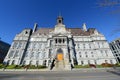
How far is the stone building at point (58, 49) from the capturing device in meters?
34.0

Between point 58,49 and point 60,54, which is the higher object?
point 58,49

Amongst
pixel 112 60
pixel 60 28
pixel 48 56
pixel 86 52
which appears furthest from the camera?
pixel 60 28

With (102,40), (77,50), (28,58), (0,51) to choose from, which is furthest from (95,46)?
(0,51)

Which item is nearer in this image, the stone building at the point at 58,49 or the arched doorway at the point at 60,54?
the arched doorway at the point at 60,54

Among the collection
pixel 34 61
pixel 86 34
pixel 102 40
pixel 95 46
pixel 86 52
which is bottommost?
pixel 34 61

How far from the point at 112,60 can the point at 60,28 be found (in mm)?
27636

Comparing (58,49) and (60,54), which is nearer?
(60,54)

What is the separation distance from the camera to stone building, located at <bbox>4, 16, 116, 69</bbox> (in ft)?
112

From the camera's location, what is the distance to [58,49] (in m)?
33.8

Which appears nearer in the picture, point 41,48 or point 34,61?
point 34,61

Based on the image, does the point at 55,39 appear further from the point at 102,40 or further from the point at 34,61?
the point at 102,40

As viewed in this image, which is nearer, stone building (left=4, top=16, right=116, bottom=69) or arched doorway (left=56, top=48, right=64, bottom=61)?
arched doorway (left=56, top=48, right=64, bottom=61)

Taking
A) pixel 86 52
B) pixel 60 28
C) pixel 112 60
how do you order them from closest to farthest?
pixel 112 60 → pixel 86 52 → pixel 60 28

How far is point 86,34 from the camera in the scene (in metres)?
44.9
